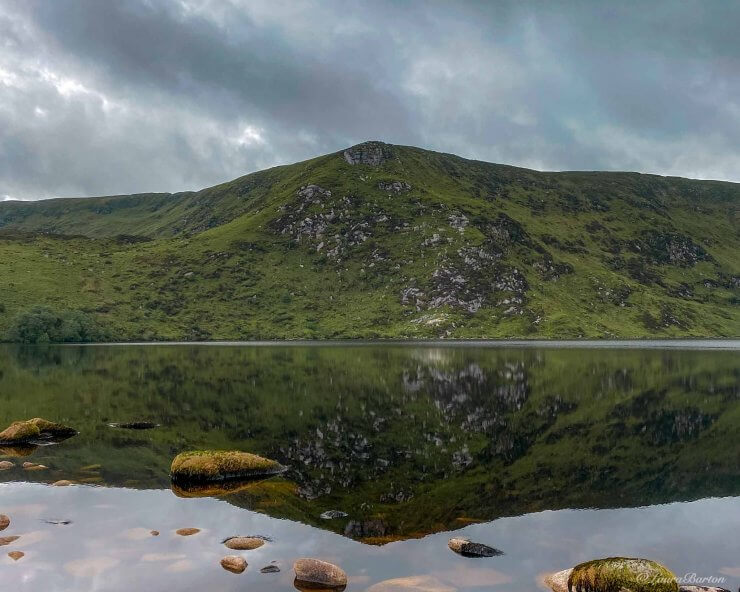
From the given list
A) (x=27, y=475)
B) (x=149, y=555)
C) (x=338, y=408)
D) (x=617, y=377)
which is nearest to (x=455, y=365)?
(x=617, y=377)

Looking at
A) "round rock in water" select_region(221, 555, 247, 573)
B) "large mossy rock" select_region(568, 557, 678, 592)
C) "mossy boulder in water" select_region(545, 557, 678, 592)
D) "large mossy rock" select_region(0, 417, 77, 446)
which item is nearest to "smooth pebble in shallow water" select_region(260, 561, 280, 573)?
"round rock in water" select_region(221, 555, 247, 573)

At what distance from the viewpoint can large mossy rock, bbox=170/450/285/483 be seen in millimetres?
34344

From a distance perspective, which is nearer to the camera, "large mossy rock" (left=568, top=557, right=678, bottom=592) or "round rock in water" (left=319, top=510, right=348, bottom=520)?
"large mossy rock" (left=568, top=557, right=678, bottom=592)

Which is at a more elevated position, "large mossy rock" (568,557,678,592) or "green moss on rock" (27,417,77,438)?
"large mossy rock" (568,557,678,592)

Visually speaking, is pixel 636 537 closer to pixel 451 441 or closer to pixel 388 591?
pixel 388 591

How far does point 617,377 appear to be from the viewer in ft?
302

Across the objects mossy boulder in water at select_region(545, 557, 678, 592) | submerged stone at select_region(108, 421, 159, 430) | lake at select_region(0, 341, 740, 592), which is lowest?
submerged stone at select_region(108, 421, 159, 430)

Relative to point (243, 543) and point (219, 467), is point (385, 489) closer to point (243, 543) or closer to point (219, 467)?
point (219, 467)

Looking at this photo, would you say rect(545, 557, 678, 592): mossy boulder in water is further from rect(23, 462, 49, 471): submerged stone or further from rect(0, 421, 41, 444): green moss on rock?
rect(0, 421, 41, 444): green moss on rock

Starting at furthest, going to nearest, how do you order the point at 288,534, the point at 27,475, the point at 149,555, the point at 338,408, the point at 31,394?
the point at 31,394 < the point at 338,408 < the point at 27,475 < the point at 288,534 < the point at 149,555

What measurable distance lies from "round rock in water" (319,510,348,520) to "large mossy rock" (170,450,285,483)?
7999mm

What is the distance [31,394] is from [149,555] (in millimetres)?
58791

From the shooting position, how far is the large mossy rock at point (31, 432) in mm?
44781

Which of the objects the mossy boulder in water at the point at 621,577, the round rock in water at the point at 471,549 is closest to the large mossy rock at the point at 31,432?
the round rock in water at the point at 471,549
